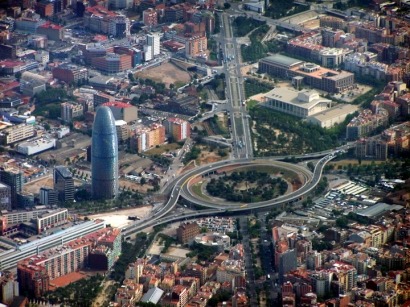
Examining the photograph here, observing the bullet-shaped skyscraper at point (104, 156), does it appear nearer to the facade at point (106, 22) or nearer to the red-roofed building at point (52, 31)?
the red-roofed building at point (52, 31)

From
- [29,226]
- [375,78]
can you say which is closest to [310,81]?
[375,78]

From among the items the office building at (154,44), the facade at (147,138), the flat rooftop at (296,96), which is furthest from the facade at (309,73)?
the facade at (147,138)

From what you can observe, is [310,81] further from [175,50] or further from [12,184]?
[12,184]

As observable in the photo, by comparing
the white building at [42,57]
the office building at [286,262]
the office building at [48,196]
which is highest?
the office building at [286,262]

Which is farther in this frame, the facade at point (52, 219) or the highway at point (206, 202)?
the highway at point (206, 202)

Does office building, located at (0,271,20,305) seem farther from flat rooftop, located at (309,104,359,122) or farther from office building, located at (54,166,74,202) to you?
flat rooftop, located at (309,104,359,122)

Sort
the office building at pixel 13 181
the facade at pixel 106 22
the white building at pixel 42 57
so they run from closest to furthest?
the office building at pixel 13 181
the white building at pixel 42 57
the facade at pixel 106 22
